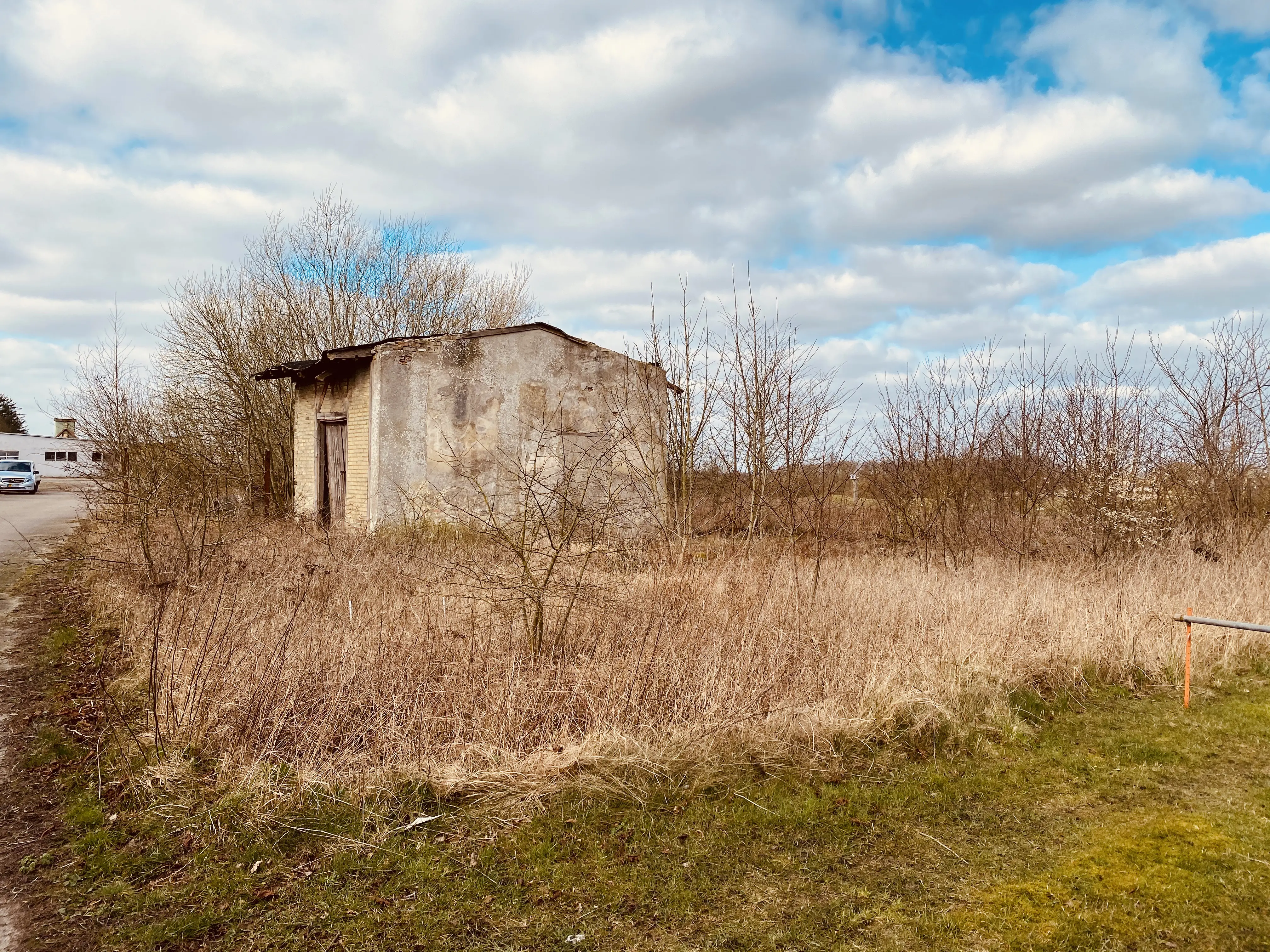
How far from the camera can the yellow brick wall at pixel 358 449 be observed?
12.9 m

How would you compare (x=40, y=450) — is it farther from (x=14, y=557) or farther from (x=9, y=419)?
(x=14, y=557)

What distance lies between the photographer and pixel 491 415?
1290cm

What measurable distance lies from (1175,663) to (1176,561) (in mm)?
3964

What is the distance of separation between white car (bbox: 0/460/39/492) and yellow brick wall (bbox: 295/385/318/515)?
68.4ft

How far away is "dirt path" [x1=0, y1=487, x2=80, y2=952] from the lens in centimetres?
337

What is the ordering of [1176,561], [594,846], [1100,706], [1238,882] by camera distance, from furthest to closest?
[1176,561] < [1100,706] < [594,846] < [1238,882]

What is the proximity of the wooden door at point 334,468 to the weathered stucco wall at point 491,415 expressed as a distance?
2.20 feet

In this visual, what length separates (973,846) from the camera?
159 inches

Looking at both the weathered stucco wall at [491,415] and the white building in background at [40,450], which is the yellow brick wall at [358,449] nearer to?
the weathered stucco wall at [491,415]

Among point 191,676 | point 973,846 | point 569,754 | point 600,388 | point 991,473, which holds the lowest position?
Result: point 973,846

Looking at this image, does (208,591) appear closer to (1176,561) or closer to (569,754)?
(569,754)

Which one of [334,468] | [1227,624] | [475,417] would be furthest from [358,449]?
[1227,624]

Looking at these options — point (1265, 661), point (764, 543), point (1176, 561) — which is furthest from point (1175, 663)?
point (764, 543)

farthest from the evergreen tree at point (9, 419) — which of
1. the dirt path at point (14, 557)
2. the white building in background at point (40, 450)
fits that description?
the dirt path at point (14, 557)
